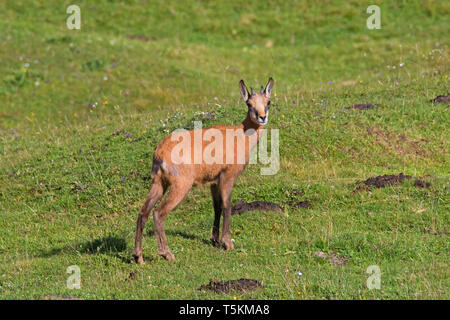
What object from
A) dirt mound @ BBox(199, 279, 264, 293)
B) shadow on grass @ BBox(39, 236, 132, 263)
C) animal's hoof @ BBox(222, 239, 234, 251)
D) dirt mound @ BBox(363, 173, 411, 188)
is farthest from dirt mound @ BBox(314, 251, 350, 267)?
dirt mound @ BBox(363, 173, 411, 188)

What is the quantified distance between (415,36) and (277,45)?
6450mm

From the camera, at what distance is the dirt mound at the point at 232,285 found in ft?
31.6

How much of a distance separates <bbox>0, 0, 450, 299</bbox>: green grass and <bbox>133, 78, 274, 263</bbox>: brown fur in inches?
16.9

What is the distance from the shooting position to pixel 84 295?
31.3 feet

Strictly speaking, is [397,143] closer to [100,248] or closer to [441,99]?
[441,99]

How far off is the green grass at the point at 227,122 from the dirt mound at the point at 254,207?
31cm

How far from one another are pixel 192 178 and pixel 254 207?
115 inches

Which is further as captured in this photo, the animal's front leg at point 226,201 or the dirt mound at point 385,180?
the dirt mound at point 385,180

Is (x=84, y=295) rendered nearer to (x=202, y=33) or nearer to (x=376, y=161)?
(x=376, y=161)

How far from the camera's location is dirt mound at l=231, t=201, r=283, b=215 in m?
13.8

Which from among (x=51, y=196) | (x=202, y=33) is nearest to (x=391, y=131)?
(x=51, y=196)

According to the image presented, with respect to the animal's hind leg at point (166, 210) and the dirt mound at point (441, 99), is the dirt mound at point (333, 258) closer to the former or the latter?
the animal's hind leg at point (166, 210)

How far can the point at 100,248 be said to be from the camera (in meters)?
12.2

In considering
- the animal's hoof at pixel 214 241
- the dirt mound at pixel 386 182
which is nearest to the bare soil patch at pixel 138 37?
the dirt mound at pixel 386 182
